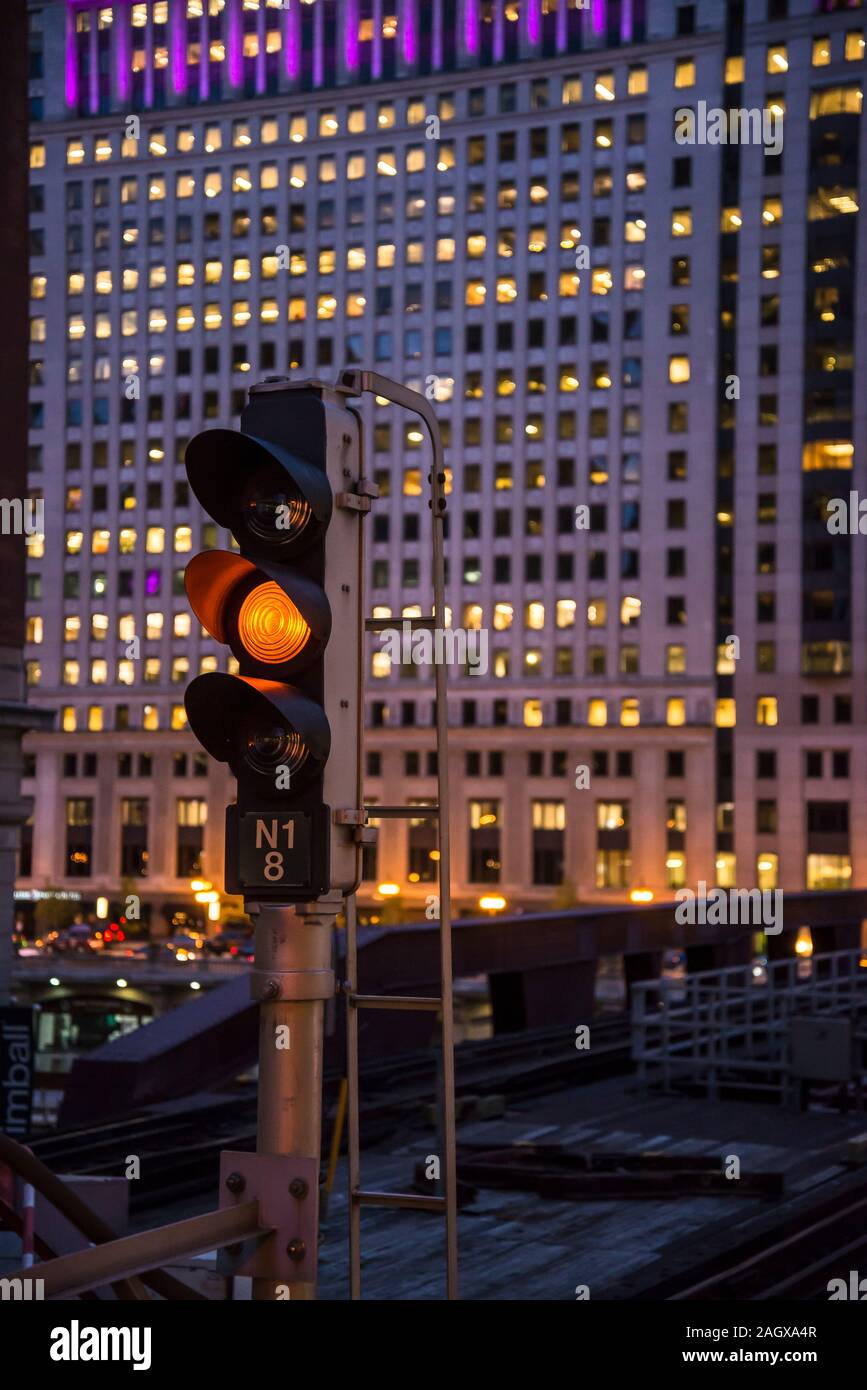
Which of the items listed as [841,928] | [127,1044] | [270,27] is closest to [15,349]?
[127,1044]

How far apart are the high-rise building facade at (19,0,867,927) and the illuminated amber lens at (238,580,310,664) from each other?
96.9 meters

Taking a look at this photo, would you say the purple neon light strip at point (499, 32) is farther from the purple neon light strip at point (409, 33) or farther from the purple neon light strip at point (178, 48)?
the purple neon light strip at point (178, 48)

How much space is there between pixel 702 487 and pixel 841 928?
203 feet

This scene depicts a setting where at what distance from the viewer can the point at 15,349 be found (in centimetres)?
2539

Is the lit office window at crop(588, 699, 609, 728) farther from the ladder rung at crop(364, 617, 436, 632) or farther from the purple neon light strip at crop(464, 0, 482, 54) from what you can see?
the ladder rung at crop(364, 617, 436, 632)

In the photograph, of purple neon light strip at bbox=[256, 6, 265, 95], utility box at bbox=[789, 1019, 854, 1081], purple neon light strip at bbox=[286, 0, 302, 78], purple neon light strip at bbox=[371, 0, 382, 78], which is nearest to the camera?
utility box at bbox=[789, 1019, 854, 1081]

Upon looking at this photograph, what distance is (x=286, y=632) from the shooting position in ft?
16.3

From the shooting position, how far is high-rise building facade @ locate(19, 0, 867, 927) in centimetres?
10794

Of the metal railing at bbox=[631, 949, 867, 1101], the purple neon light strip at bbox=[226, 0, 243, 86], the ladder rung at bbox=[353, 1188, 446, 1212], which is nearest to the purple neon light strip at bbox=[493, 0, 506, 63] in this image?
the purple neon light strip at bbox=[226, 0, 243, 86]

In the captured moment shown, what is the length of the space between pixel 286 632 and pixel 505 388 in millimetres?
112251

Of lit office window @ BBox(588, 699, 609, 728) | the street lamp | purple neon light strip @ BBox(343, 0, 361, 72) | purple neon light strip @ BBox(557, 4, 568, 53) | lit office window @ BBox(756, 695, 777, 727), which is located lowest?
the street lamp

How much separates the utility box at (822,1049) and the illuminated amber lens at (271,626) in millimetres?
18604

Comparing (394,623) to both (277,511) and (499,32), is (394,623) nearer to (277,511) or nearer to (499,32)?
(277,511)

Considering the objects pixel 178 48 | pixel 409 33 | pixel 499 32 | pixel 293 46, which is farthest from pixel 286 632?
pixel 178 48
